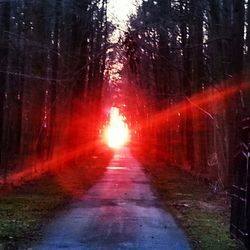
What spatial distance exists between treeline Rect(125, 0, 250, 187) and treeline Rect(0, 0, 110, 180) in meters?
3.30

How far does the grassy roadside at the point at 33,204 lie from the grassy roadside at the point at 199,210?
307 cm

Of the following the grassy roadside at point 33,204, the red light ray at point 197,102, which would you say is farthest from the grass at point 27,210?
the red light ray at point 197,102

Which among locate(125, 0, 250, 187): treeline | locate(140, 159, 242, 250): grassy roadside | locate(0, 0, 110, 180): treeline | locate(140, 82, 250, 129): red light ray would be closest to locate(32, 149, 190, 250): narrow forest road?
locate(140, 159, 242, 250): grassy roadside

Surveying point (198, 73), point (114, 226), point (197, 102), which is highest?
point (198, 73)

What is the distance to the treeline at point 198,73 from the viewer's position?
724 inches

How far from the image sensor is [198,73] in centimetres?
2964

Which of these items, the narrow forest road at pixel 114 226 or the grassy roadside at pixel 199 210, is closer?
the narrow forest road at pixel 114 226

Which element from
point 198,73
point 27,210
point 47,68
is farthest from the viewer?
point 47,68

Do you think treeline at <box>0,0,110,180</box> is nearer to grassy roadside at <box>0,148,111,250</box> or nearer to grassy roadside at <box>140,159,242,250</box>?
grassy roadside at <box>0,148,111,250</box>

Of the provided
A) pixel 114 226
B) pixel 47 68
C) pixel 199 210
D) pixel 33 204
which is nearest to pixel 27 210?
pixel 33 204

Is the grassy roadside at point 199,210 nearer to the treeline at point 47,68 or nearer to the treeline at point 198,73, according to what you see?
the treeline at point 198,73

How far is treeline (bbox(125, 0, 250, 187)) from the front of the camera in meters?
18.4

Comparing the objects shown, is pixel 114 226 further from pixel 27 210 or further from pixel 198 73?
pixel 198 73

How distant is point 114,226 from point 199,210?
4.06 m
